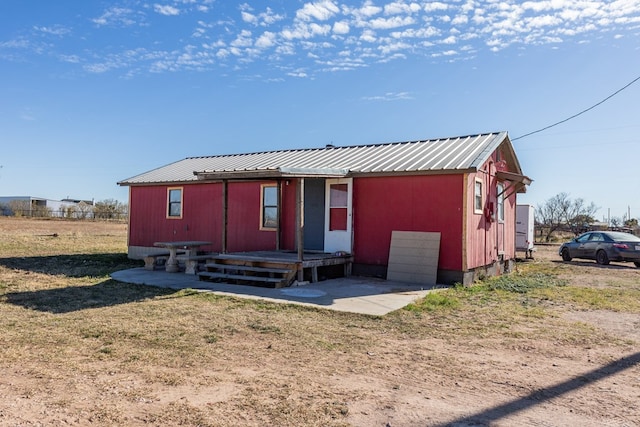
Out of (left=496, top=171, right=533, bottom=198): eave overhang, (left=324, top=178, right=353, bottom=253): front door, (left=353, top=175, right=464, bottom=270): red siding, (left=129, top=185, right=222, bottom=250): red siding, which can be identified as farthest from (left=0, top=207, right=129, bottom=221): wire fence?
(left=496, top=171, right=533, bottom=198): eave overhang

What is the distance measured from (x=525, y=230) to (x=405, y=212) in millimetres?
9763

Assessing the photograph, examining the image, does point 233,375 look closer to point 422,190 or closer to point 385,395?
point 385,395

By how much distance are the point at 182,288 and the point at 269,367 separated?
5.17m

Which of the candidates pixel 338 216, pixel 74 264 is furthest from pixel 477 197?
pixel 74 264

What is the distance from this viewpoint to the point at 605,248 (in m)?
16.6

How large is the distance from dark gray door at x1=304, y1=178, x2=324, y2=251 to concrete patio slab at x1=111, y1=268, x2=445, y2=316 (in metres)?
1.82

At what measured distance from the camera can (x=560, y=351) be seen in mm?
5176

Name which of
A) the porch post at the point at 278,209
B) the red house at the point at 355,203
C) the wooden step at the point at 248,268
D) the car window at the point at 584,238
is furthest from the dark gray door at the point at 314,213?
the car window at the point at 584,238

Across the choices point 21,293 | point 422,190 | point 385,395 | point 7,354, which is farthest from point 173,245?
point 385,395

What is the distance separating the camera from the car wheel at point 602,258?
16562 mm

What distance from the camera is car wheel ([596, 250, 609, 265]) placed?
16.6m

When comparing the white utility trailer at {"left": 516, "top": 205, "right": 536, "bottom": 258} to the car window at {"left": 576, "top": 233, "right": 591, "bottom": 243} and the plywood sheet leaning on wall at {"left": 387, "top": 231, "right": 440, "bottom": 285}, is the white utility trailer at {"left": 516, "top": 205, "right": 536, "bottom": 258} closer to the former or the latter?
the car window at {"left": 576, "top": 233, "right": 591, "bottom": 243}

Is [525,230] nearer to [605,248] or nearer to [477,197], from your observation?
[605,248]

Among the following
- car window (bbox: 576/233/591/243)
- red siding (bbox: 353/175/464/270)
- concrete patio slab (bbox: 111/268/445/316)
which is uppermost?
red siding (bbox: 353/175/464/270)
